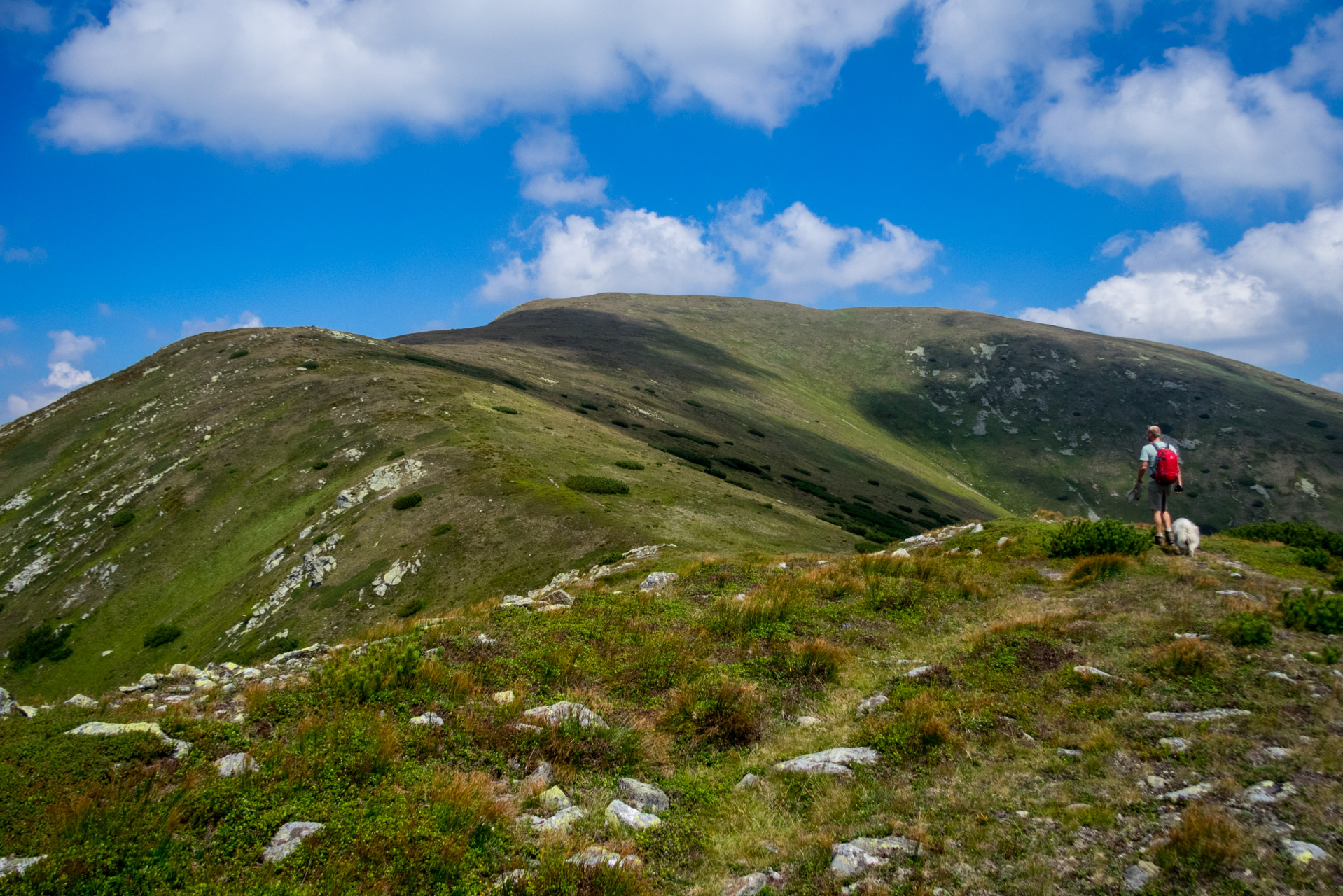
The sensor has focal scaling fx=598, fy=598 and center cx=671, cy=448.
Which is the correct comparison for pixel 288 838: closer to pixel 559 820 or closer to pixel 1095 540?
pixel 559 820

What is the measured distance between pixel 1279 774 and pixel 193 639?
4615cm

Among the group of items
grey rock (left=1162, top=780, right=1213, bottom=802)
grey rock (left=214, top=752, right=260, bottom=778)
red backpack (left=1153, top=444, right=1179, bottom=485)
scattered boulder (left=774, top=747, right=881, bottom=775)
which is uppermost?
red backpack (left=1153, top=444, right=1179, bottom=485)

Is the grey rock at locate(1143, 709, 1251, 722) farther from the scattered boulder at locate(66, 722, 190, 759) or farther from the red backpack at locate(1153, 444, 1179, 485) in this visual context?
the scattered boulder at locate(66, 722, 190, 759)

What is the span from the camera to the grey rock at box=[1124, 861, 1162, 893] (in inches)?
197

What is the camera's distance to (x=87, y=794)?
5.99 meters

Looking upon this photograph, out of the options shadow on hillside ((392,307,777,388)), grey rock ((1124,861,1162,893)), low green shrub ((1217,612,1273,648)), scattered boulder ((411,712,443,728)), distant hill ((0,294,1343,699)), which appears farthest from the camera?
shadow on hillside ((392,307,777,388))

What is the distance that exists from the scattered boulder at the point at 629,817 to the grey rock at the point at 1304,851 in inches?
227

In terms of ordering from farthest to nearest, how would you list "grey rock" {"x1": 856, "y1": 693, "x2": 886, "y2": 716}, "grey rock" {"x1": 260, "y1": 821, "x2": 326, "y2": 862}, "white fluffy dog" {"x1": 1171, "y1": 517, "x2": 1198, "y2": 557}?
"white fluffy dog" {"x1": 1171, "y1": 517, "x2": 1198, "y2": 557}
"grey rock" {"x1": 856, "y1": 693, "x2": 886, "y2": 716}
"grey rock" {"x1": 260, "y1": 821, "x2": 326, "y2": 862}

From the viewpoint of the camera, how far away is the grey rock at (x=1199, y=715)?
25.1 feet

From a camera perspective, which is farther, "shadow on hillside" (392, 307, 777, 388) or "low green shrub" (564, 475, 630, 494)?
"shadow on hillside" (392, 307, 777, 388)

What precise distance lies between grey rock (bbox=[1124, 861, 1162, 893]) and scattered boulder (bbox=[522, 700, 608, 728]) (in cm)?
623

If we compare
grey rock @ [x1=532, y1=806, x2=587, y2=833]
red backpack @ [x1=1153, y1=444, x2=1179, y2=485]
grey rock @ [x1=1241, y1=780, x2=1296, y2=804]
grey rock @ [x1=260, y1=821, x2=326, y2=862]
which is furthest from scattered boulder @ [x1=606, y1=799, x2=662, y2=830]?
red backpack @ [x1=1153, y1=444, x2=1179, y2=485]

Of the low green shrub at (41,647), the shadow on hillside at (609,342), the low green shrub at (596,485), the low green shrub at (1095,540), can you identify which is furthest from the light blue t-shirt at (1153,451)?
the shadow on hillside at (609,342)

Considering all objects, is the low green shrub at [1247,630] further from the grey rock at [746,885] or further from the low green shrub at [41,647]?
the low green shrub at [41,647]
